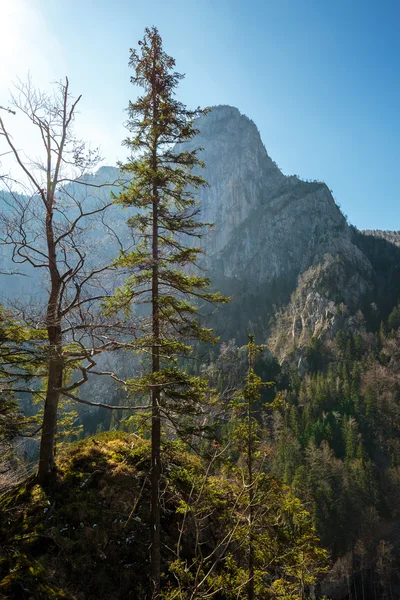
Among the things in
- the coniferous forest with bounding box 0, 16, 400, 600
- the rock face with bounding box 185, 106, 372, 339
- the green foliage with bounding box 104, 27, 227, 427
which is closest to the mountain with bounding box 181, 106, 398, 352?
the rock face with bounding box 185, 106, 372, 339

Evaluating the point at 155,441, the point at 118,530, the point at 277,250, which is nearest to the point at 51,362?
the point at 155,441

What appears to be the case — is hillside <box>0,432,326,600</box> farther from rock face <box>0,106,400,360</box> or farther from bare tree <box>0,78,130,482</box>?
rock face <box>0,106,400,360</box>

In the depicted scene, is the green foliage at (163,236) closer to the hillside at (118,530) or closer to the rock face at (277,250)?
the hillside at (118,530)

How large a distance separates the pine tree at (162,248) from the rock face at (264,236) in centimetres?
→ 10459

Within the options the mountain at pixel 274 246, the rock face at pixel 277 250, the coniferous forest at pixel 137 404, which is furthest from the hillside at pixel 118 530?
the mountain at pixel 274 246

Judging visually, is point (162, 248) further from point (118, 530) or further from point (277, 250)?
point (277, 250)

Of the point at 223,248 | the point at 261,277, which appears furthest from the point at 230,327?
the point at 223,248

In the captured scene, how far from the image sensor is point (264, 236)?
154250 millimetres

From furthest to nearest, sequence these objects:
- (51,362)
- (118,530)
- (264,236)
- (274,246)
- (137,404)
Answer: (264,236) < (274,246) < (137,404) < (118,530) < (51,362)

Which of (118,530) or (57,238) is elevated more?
(57,238)

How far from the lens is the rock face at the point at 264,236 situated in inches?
4744

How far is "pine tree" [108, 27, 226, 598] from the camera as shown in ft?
21.6

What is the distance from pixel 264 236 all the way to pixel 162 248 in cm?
15289

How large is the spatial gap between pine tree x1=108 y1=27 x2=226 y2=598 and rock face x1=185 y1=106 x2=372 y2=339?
10459 cm
